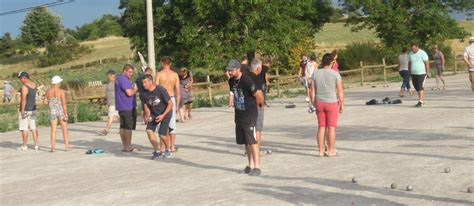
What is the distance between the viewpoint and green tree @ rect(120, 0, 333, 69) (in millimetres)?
42969

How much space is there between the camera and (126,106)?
1367cm

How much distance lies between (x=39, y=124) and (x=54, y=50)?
82018 mm

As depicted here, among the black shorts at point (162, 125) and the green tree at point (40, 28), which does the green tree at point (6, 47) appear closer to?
the green tree at point (40, 28)

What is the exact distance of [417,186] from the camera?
8.42 metres

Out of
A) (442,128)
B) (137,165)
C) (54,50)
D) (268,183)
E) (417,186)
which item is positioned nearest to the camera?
(417,186)

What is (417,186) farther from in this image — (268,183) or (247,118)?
(247,118)

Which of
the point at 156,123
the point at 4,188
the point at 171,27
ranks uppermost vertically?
the point at 171,27

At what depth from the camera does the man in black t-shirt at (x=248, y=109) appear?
9.90 m

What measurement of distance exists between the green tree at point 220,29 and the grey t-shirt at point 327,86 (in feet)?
102

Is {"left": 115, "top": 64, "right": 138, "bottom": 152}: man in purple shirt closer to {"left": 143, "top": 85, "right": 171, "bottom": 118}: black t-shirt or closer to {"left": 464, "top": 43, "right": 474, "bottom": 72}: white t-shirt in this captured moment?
{"left": 143, "top": 85, "right": 171, "bottom": 118}: black t-shirt

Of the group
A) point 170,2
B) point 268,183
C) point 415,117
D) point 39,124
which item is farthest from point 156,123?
point 170,2

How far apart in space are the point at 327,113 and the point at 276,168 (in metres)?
1.31

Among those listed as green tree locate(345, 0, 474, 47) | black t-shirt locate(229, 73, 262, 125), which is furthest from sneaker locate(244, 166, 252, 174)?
green tree locate(345, 0, 474, 47)

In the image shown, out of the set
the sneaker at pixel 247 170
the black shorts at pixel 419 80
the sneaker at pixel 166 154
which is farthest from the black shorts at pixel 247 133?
the black shorts at pixel 419 80
